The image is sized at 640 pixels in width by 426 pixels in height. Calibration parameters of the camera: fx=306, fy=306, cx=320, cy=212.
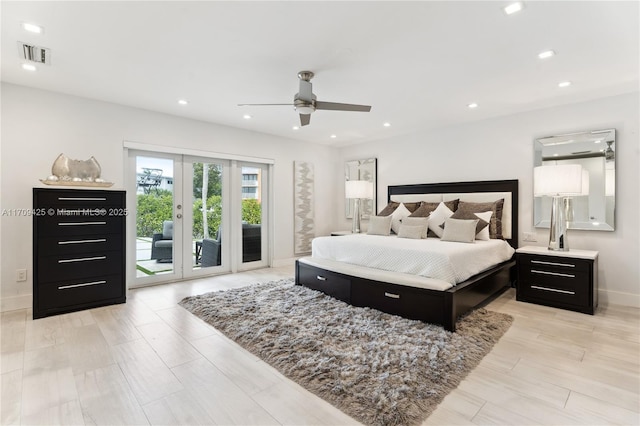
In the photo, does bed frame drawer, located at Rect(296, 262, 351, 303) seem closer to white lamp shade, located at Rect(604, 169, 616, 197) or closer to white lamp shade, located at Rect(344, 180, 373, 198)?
white lamp shade, located at Rect(344, 180, 373, 198)

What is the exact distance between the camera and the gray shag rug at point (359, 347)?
1742mm

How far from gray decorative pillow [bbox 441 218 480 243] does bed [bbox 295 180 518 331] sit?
42 cm

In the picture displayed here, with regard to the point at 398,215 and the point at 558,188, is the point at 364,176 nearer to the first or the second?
the point at 398,215

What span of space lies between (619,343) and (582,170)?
76.5 inches

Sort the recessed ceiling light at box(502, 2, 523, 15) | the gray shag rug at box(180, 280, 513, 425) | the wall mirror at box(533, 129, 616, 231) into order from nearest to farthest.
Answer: the gray shag rug at box(180, 280, 513, 425) → the recessed ceiling light at box(502, 2, 523, 15) → the wall mirror at box(533, 129, 616, 231)

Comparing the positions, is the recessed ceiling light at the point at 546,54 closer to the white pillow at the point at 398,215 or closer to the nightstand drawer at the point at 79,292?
the white pillow at the point at 398,215

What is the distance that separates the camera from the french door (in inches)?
168

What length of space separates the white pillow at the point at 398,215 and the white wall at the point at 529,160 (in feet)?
2.13

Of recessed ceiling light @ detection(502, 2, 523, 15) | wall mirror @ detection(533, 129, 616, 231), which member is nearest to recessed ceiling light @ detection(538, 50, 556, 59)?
recessed ceiling light @ detection(502, 2, 523, 15)

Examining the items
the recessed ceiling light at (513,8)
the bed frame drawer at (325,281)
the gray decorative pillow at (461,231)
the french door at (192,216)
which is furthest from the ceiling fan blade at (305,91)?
the french door at (192,216)

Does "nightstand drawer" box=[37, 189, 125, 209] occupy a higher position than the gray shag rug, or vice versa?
"nightstand drawer" box=[37, 189, 125, 209]

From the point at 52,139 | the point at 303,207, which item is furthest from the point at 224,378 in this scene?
the point at 303,207

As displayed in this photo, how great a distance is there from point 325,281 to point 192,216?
2400 millimetres

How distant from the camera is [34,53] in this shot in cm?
264
